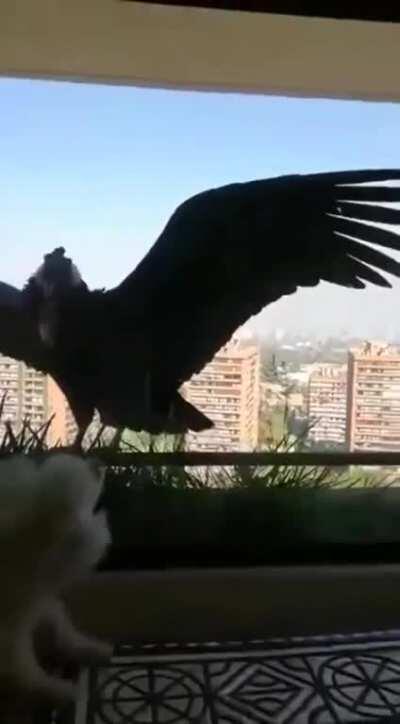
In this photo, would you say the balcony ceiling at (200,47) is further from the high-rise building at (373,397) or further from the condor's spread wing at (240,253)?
the high-rise building at (373,397)

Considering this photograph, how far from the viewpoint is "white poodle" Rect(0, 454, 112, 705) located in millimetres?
748

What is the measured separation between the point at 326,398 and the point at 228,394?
5.1 inches

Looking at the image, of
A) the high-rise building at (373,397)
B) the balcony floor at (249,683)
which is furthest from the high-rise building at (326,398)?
the balcony floor at (249,683)

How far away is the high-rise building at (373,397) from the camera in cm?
109

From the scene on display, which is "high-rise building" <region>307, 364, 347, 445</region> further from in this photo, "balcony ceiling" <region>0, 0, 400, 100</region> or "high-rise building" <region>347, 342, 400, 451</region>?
"balcony ceiling" <region>0, 0, 400, 100</region>

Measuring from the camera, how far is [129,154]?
3.42 feet

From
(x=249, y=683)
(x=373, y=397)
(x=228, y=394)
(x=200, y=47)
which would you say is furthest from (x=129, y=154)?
(x=249, y=683)

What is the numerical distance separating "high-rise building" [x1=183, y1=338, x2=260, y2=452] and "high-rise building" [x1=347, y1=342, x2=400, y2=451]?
0.42 ft

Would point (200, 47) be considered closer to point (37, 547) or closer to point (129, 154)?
point (129, 154)

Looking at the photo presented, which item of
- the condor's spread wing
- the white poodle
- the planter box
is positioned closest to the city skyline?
the condor's spread wing

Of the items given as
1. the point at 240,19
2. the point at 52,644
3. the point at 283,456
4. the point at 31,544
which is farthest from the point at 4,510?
the point at 240,19

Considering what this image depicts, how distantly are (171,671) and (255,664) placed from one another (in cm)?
9

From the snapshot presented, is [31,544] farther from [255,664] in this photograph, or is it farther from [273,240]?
[273,240]

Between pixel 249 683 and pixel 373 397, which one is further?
pixel 373 397
